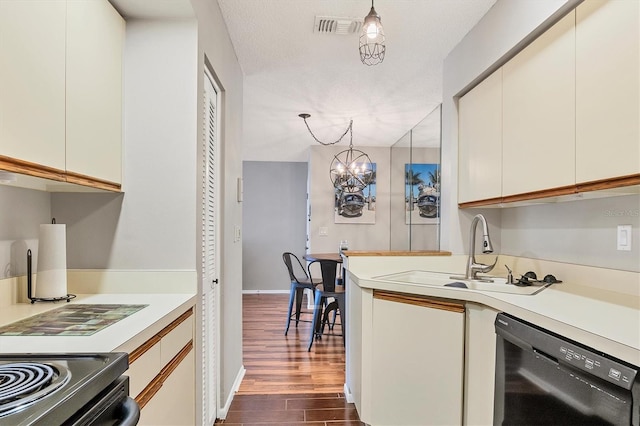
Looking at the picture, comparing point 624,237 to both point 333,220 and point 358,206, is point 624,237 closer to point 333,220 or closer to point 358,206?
point 358,206

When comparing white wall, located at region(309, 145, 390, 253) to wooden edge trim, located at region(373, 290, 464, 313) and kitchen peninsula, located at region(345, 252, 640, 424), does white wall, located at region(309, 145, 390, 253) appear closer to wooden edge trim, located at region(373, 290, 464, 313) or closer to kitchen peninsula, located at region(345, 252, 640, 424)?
kitchen peninsula, located at region(345, 252, 640, 424)

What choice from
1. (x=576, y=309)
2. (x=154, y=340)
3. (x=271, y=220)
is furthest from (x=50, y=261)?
(x=271, y=220)

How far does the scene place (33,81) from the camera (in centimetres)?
115

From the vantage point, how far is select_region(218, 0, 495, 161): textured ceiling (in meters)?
2.13

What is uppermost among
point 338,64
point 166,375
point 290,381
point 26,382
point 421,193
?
point 338,64

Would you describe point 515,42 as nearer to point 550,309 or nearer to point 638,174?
point 638,174

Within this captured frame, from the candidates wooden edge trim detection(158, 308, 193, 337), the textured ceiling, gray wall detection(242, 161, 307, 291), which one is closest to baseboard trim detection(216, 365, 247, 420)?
wooden edge trim detection(158, 308, 193, 337)

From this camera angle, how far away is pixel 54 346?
0.99m

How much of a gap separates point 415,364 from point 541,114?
4.51 ft

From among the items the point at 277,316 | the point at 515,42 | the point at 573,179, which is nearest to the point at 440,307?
the point at 573,179

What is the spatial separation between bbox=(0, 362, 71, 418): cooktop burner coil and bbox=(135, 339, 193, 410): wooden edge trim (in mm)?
354

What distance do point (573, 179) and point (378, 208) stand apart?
4023 mm

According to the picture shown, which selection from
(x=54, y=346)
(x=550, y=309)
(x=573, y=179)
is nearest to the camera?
(x=54, y=346)

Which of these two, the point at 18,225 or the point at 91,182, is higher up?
the point at 91,182
